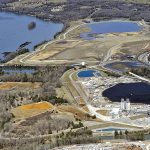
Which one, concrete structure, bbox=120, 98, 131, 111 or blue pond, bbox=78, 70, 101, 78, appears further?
blue pond, bbox=78, 70, 101, 78

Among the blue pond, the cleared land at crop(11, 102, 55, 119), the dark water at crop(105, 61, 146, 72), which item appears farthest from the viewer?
the dark water at crop(105, 61, 146, 72)

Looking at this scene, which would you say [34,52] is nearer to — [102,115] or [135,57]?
[135,57]

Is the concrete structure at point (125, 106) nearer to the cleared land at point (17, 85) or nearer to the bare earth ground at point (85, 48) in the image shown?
the cleared land at point (17, 85)

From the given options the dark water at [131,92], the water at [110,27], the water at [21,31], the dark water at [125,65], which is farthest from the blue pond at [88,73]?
the water at [110,27]

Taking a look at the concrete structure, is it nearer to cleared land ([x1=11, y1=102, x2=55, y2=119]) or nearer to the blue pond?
cleared land ([x1=11, y1=102, x2=55, y2=119])

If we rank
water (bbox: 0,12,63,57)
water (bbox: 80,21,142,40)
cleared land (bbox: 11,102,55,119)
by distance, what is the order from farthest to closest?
1. water (bbox: 80,21,142,40)
2. water (bbox: 0,12,63,57)
3. cleared land (bbox: 11,102,55,119)

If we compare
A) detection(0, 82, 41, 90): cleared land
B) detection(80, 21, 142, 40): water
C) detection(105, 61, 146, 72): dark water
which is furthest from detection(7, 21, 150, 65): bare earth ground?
detection(0, 82, 41, 90): cleared land
